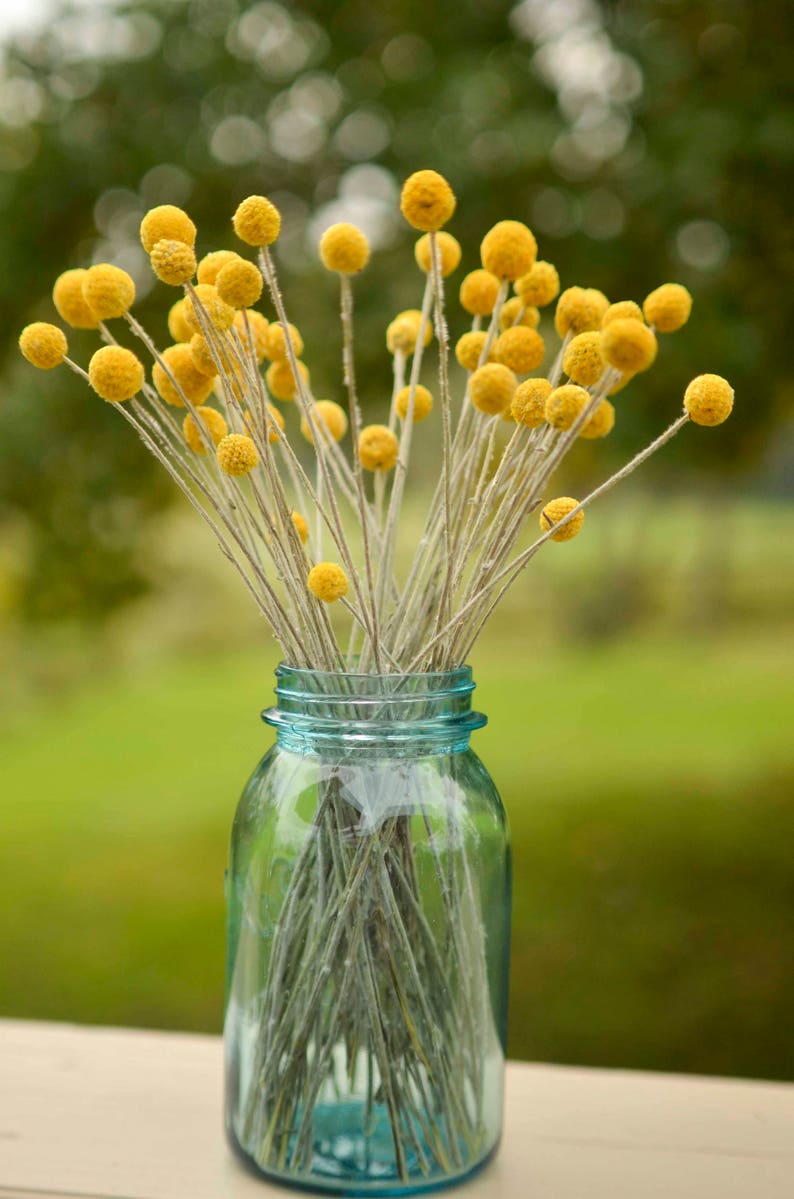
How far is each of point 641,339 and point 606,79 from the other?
1.24 metres

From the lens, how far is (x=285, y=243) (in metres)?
1.76

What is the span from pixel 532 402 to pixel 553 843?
83.5 inches

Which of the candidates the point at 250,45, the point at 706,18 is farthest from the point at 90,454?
the point at 706,18

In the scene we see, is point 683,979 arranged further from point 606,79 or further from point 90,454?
point 606,79

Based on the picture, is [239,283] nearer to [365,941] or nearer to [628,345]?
[628,345]

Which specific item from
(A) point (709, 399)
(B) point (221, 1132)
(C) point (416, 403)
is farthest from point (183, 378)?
(B) point (221, 1132)

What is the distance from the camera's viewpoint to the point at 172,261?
0.49 meters

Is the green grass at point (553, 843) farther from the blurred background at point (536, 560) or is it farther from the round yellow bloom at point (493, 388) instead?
the round yellow bloom at point (493, 388)

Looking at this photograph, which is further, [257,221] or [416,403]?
[416,403]

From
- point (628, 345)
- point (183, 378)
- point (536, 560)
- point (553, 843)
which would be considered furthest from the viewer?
point (536, 560)

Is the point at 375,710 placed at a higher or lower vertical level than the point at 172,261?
lower

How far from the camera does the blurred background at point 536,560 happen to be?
4.99 feet

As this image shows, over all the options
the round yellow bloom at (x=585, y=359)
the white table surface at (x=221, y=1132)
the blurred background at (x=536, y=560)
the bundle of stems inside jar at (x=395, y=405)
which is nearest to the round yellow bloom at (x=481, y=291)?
the bundle of stems inside jar at (x=395, y=405)

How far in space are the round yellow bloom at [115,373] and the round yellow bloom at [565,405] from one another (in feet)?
0.58
